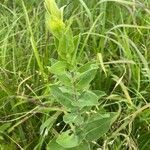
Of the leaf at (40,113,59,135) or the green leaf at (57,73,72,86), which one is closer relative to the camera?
the green leaf at (57,73,72,86)

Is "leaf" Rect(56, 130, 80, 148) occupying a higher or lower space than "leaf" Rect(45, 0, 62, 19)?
lower

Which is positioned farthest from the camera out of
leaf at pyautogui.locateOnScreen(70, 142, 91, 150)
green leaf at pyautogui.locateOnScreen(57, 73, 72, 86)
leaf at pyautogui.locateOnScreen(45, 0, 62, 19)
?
leaf at pyautogui.locateOnScreen(70, 142, 91, 150)

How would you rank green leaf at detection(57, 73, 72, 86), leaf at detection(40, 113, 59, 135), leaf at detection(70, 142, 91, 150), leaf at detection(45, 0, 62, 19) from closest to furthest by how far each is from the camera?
leaf at detection(45, 0, 62, 19), green leaf at detection(57, 73, 72, 86), leaf at detection(70, 142, 91, 150), leaf at detection(40, 113, 59, 135)

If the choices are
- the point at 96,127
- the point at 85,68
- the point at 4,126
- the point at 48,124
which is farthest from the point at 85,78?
the point at 4,126

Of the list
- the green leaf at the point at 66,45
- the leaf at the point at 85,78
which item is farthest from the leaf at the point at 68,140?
the green leaf at the point at 66,45

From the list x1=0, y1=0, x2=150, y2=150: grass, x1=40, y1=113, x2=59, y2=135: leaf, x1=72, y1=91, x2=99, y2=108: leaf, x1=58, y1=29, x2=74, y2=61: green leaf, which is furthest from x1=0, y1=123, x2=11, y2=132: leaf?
x1=58, y1=29, x2=74, y2=61: green leaf

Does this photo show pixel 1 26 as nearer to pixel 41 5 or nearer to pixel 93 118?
pixel 41 5

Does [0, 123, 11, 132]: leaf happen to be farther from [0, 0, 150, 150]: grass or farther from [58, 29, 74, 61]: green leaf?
[58, 29, 74, 61]: green leaf
